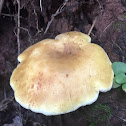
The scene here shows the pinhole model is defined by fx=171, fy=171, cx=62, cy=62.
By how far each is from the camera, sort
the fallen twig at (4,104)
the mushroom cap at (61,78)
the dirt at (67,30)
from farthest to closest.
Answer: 1. the fallen twig at (4,104)
2. the dirt at (67,30)
3. the mushroom cap at (61,78)

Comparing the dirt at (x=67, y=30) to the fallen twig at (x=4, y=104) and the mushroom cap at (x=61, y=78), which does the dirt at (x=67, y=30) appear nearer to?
the fallen twig at (x=4, y=104)

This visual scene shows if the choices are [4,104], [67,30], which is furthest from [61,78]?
[4,104]

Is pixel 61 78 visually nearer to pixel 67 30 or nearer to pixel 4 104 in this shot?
pixel 67 30

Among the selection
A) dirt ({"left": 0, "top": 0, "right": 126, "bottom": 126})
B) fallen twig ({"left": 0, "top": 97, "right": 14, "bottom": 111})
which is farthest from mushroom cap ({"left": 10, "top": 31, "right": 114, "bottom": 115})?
fallen twig ({"left": 0, "top": 97, "right": 14, "bottom": 111})

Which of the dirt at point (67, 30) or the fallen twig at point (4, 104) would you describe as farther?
the fallen twig at point (4, 104)

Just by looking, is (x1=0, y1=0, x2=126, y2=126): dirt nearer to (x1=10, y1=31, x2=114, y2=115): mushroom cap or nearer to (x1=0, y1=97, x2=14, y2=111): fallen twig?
(x1=0, y1=97, x2=14, y2=111): fallen twig

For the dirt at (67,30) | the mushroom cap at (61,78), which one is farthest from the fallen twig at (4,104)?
the mushroom cap at (61,78)
